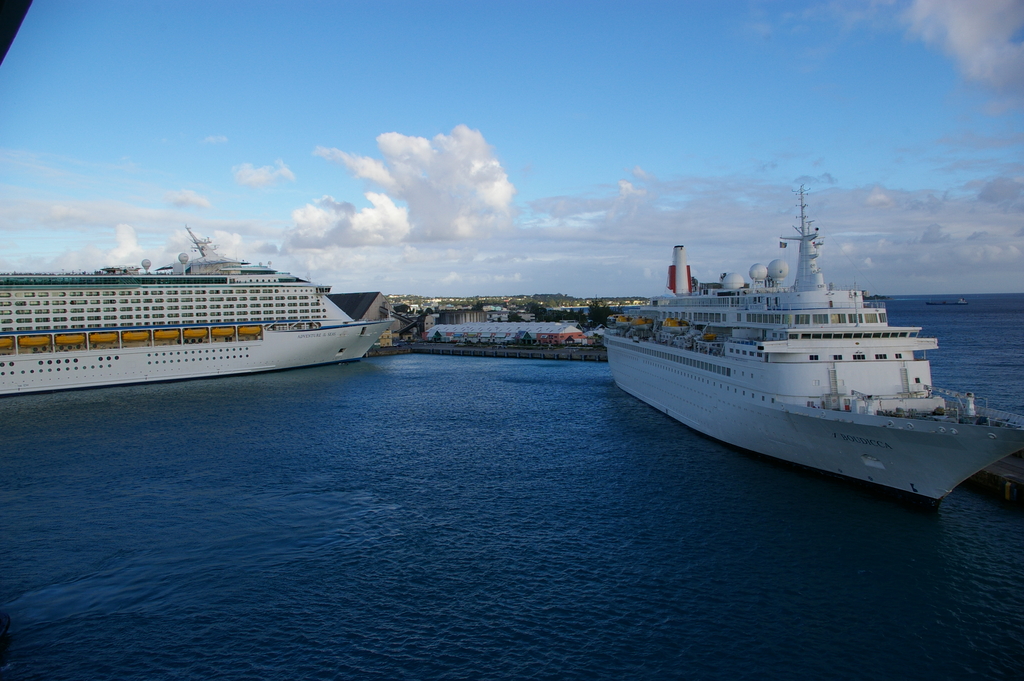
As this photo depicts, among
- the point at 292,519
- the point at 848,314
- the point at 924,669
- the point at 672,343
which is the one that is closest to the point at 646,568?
the point at 924,669

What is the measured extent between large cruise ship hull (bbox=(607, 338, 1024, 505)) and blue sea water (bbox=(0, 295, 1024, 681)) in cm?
87

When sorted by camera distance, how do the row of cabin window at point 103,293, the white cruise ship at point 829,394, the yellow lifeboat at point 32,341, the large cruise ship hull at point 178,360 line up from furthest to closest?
the row of cabin window at point 103,293 → the yellow lifeboat at point 32,341 → the large cruise ship hull at point 178,360 → the white cruise ship at point 829,394

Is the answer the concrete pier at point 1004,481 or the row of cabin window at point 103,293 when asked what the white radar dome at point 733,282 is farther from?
the row of cabin window at point 103,293

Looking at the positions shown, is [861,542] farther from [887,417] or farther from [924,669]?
[924,669]

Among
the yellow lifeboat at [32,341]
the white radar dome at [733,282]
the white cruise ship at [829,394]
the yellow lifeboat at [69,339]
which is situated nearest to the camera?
the white cruise ship at [829,394]

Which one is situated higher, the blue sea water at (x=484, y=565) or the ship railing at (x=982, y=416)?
the ship railing at (x=982, y=416)

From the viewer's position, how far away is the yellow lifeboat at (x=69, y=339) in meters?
45.0

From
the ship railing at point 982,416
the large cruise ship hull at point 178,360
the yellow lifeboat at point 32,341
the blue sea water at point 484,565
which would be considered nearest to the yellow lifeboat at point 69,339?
the yellow lifeboat at point 32,341

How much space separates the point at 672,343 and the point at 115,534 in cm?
2660

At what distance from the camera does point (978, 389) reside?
38.4 meters

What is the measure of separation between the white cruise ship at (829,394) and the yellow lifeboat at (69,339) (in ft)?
149

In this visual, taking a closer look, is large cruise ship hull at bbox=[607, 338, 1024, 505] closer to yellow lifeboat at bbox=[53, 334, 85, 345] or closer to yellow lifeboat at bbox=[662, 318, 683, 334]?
yellow lifeboat at bbox=[662, 318, 683, 334]

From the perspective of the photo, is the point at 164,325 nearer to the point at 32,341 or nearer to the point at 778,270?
the point at 32,341

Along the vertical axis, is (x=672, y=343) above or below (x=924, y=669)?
above
